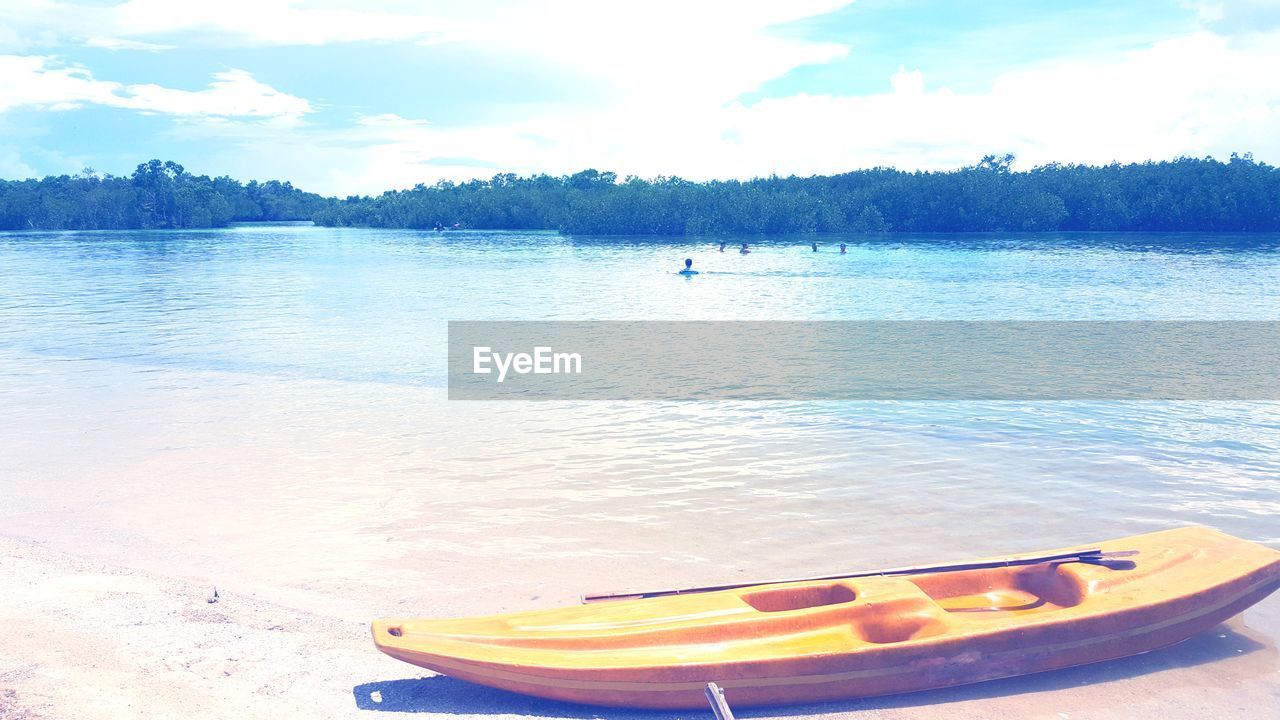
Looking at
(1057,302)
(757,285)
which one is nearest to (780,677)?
(1057,302)

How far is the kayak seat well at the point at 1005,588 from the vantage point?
18.2 feet

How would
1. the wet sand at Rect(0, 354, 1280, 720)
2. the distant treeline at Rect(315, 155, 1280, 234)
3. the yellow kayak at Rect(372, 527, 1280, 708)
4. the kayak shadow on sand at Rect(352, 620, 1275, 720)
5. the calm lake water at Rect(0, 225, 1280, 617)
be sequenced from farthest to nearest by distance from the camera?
the distant treeline at Rect(315, 155, 1280, 234) → the calm lake water at Rect(0, 225, 1280, 617) → the wet sand at Rect(0, 354, 1280, 720) → the kayak shadow on sand at Rect(352, 620, 1275, 720) → the yellow kayak at Rect(372, 527, 1280, 708)

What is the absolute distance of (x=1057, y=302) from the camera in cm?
2900

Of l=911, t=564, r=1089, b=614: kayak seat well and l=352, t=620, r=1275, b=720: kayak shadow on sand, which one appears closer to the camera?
l=352, t=620, r=1275, b=720: kayak shadow on sand

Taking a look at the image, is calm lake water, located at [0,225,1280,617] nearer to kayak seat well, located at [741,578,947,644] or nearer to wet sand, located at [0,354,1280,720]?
wet sand, located at [0,354,1280,720]

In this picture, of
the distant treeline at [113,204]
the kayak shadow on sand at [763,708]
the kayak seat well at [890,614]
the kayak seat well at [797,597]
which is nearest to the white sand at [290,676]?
the kayak shadow on sand at [763,708]

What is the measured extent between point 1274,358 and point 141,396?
19605 mm

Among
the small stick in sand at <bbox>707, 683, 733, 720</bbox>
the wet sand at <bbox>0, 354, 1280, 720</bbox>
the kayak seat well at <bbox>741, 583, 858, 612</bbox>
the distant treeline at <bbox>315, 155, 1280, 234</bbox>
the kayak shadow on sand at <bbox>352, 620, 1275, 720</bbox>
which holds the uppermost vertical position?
the distant treeline at <bbox>315, 155, 1280, 234</bbox>

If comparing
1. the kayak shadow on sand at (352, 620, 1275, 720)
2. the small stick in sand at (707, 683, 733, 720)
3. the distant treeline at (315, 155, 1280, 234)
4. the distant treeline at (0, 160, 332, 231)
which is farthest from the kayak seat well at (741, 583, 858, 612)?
the distant treeline at (0, 160, 332, 231)

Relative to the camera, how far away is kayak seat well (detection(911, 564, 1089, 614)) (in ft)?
18.2

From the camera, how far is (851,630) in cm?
488

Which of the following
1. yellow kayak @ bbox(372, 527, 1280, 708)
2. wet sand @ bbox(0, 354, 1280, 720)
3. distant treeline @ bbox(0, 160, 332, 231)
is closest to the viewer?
yellow kayak @ bbox(372, 527, 1280, 708)

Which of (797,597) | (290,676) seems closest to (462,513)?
(290,676)

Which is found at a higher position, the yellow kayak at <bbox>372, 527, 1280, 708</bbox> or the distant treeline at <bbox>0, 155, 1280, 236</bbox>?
the distant treeline at <bbox>0, 155, 1280, 236</bbox>
